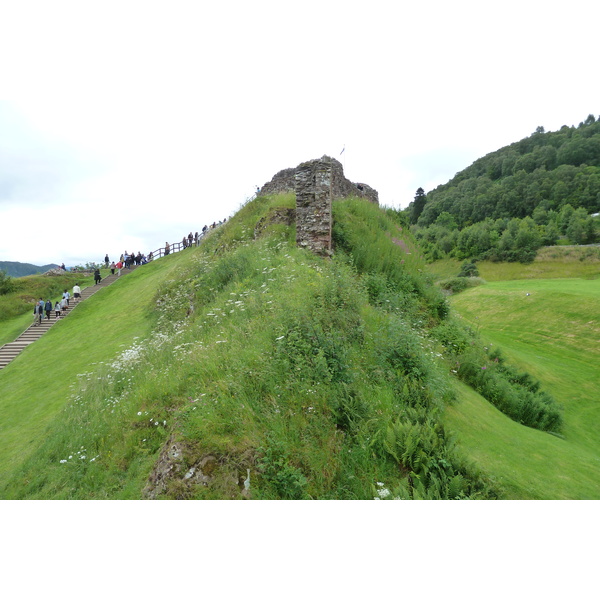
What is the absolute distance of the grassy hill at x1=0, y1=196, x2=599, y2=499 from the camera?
350cm

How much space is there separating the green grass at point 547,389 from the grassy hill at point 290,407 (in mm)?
92

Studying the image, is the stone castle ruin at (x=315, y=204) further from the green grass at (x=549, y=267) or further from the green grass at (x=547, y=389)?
the green grass at (x=549, y=267)

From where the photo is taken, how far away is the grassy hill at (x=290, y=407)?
3.50m

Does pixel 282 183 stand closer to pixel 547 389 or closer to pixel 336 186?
pixel 336 186

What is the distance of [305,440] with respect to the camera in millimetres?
3693

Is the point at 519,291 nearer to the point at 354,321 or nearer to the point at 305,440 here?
the point at 354,321

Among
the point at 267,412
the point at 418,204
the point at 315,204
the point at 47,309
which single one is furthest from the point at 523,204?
the point at 267,412

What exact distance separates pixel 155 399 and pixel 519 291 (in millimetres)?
29283

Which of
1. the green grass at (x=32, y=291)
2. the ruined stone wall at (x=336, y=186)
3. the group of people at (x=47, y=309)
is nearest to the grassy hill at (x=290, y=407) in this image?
the ruined stone wall at (x=336, y=186)

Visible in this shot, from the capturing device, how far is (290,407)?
4055mm

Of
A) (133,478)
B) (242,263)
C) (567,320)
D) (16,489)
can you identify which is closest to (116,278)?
(242,263)

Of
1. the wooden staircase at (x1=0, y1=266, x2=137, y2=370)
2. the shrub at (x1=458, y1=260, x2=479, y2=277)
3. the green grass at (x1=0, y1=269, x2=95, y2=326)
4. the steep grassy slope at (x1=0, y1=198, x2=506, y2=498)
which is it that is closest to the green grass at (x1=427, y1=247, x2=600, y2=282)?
the shrub at (x1=458, y1=260, x2=479, y2=277)

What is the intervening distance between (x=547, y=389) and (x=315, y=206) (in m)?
10.6

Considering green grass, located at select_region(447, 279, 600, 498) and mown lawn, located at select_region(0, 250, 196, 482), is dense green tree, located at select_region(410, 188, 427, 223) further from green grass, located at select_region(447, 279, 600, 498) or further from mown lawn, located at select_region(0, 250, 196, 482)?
mown lawn, located at select_region(0, 250, 196, 482)
